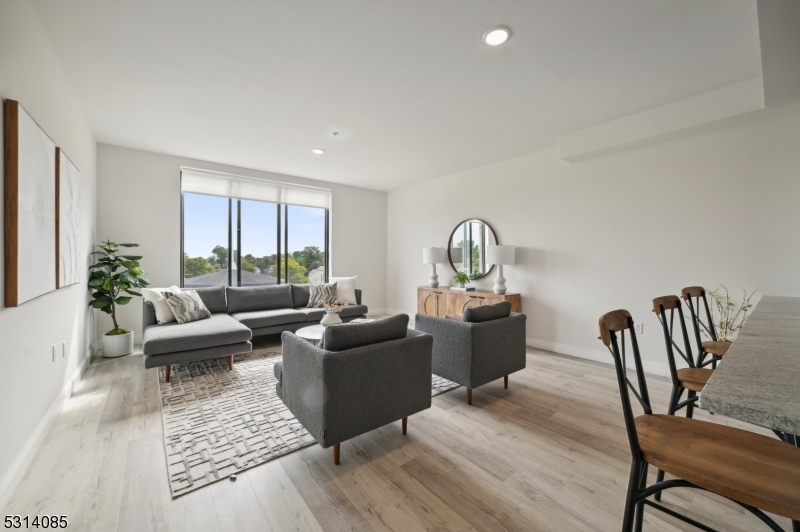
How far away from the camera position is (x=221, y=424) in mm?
2424

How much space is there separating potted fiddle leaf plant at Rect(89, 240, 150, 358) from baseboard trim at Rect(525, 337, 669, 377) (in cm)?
506

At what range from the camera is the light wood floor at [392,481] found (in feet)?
5.10

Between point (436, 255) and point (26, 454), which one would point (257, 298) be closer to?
point (436, 255)

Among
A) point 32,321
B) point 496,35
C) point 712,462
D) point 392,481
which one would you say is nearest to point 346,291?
point 32,321

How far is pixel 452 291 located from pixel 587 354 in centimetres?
195

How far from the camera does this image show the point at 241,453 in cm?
207

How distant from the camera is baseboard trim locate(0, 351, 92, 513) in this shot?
5.40 feet

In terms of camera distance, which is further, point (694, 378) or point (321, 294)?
point (321, 294)

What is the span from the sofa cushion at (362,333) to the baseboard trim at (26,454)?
A: 5.42ft

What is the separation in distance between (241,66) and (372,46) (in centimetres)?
104

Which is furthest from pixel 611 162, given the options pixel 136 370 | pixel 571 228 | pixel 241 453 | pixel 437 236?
pixel 136 370

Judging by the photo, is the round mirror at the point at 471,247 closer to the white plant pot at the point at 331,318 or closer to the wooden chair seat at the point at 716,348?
the white plant pot at the point at 331,318

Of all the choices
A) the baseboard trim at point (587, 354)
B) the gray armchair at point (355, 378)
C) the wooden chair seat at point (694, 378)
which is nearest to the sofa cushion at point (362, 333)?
the gray armchair at point (355, 378)

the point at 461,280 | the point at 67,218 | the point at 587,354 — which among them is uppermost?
the point at 67,218
